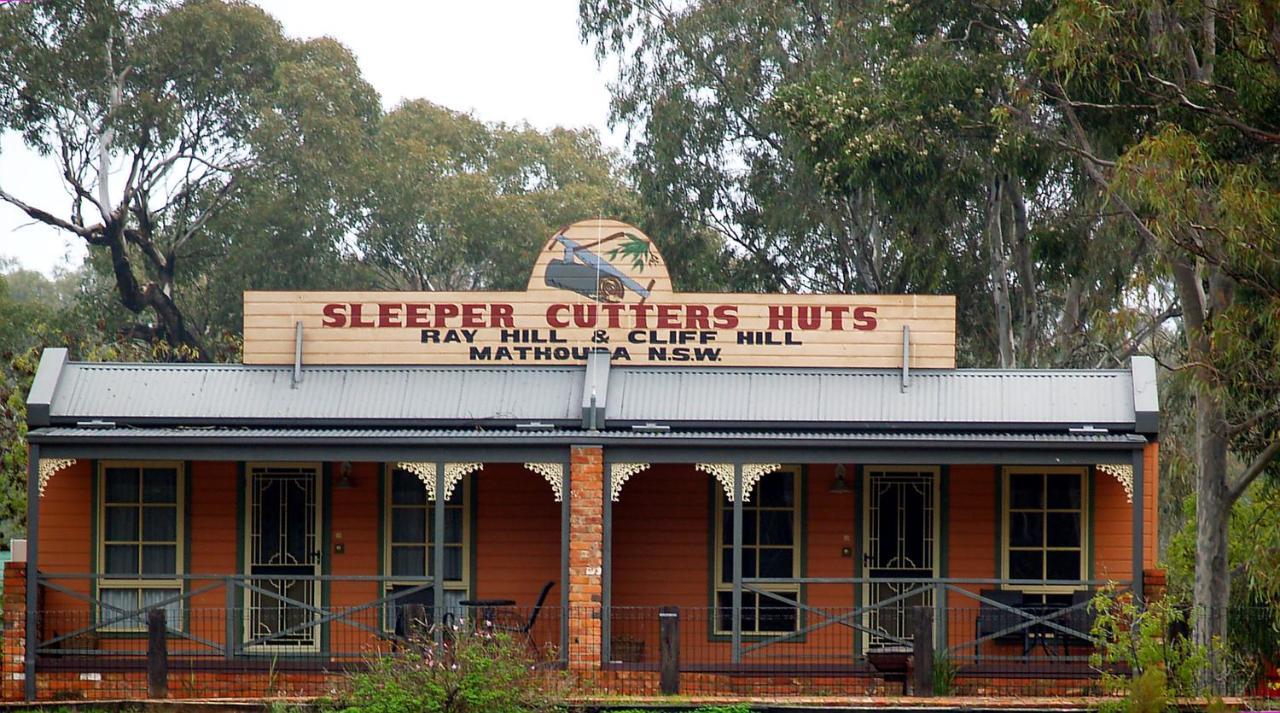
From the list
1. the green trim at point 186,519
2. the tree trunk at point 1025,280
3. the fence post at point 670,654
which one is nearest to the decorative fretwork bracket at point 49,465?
the green trim at point 186,519

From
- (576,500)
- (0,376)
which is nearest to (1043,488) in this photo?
(576,500)

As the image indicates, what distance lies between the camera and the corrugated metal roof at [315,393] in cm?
1752

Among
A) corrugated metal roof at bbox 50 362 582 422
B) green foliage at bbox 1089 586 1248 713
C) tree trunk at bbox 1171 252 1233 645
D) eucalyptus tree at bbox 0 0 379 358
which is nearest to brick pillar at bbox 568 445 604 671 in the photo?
corrugated metal roof at bbox 50 362 582 422

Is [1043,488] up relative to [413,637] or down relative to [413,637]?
up

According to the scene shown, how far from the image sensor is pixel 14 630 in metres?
16.9

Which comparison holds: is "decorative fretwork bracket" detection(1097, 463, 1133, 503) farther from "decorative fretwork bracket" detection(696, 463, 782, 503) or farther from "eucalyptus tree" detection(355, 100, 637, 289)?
"eucalyptus tree" detection(355, 100, 637, 289)

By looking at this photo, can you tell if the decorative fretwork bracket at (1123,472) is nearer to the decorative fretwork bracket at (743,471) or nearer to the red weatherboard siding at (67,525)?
the decorative fretwork bracket at (743,471)

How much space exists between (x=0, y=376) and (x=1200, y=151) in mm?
20598

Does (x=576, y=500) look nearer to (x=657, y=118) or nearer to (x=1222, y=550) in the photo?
(x=1222, y=550)

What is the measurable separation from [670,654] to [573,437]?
237 centimetres

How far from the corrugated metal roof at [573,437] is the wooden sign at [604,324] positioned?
150 cm

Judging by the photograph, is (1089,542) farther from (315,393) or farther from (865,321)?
(315,393)

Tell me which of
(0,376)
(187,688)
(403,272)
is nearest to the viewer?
(187,688)

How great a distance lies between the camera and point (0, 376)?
29.4 meters
